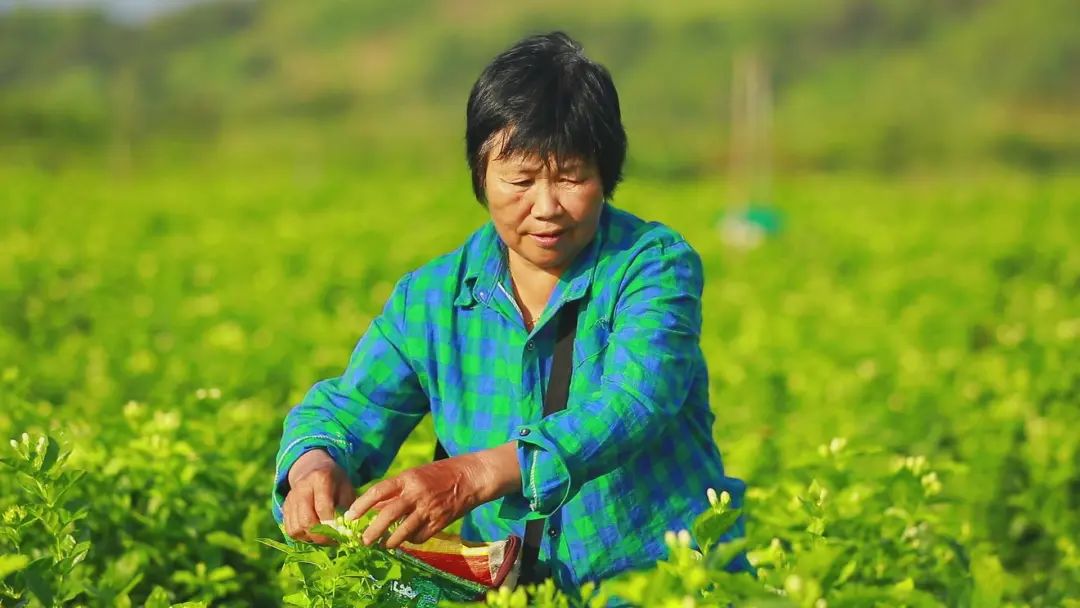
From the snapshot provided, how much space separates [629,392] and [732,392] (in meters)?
3.49

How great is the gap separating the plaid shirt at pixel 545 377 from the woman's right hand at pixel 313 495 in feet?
0.18

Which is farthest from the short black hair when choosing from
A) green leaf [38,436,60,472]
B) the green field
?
green leaf [38,436,60,472]

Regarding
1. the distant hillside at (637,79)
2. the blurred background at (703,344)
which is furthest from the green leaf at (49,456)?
the distant hillside at (637,79)

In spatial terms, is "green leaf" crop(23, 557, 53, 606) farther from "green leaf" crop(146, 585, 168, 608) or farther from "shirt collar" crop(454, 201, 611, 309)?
"shirt collar" crop(454, 201, 611, 309)

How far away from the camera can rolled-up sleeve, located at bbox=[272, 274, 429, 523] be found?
8.10 ft

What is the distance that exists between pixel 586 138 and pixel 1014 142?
32.5 meters

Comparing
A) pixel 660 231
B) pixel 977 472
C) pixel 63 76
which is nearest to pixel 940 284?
pixel 977 472

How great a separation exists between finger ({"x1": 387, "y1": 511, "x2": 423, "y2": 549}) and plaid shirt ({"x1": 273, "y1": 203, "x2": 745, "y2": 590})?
0.37m

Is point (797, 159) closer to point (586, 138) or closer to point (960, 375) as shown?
point (960, 375)

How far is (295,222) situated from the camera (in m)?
13.0

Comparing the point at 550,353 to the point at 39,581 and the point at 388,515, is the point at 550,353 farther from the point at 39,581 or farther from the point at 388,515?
the point at 39,581

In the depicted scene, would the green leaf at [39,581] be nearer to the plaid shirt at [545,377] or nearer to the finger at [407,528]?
the plaid shirt at [545,377]

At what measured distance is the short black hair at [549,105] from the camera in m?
2.27

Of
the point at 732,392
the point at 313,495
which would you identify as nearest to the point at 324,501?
the point at 313,495
